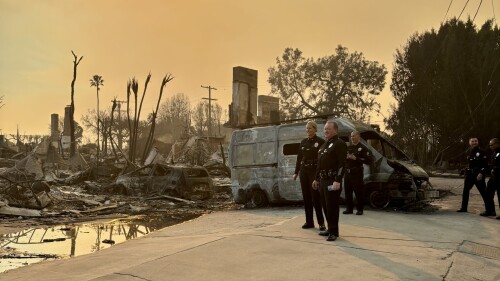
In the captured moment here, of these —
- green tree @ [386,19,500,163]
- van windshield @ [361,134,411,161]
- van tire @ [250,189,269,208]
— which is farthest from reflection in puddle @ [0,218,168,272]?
green tree @ [386,19,500,163]

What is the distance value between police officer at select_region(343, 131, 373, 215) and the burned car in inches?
269

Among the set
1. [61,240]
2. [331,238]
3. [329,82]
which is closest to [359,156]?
[331,238]

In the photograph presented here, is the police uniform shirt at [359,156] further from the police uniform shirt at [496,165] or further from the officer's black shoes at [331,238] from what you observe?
the officer's black shoes at [331,238]

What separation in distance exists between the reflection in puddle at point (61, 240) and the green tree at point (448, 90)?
2057cm

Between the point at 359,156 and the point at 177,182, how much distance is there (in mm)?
7364

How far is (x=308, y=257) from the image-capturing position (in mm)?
4508

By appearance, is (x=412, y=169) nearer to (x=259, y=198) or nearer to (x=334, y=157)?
(x=259, y=198)

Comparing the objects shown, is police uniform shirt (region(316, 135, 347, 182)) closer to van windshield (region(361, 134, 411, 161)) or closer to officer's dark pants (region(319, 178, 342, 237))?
officer's dark pants (region(319, 178, 342, 237))

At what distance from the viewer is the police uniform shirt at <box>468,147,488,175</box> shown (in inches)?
337

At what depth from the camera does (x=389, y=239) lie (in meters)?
5.72

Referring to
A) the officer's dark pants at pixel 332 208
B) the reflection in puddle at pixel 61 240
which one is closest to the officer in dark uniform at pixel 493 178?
the officer's dark pants at pixel 332 208

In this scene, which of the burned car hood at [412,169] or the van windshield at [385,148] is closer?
the burned car hood at [412,169]

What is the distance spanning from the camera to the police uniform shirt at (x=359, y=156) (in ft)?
27.3

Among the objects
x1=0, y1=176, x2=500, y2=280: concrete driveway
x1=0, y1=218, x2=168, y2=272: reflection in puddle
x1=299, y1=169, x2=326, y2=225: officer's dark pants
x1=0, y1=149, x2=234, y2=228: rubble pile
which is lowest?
x1=0, y1=218, x2=168, y2=272: reflection in puddle
